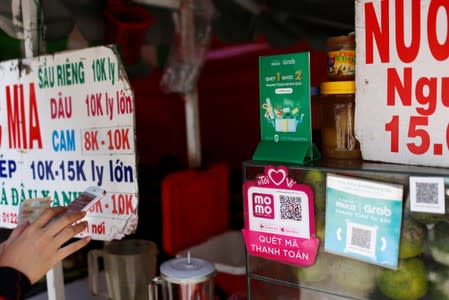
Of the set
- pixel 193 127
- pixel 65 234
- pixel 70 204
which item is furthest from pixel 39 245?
pixel 193 127

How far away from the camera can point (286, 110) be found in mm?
1032

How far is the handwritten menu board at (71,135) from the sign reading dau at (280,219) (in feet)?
1.02

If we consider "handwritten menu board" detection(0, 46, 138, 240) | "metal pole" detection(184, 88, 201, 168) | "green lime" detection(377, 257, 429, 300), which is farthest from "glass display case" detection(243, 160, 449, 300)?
"metal pole" detection(184, 88, 201, 168)

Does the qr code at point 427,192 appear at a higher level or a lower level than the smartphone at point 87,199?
higher

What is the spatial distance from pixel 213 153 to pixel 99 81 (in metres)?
2.20

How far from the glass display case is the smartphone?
356mm

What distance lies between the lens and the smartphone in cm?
106

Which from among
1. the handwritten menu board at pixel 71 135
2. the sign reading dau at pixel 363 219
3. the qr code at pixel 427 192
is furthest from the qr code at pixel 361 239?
the handwritten menu board at pixel 71 135

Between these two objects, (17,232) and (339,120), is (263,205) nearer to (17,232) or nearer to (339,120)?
(339,120)

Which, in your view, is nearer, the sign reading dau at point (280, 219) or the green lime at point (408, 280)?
the green lime at point (408, 280)

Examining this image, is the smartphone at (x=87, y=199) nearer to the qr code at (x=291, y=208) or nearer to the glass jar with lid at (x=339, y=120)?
the qr code at (x=291, y=208)

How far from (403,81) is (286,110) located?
0.80ft

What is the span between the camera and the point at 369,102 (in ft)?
3.18

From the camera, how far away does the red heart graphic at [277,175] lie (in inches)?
39.0
